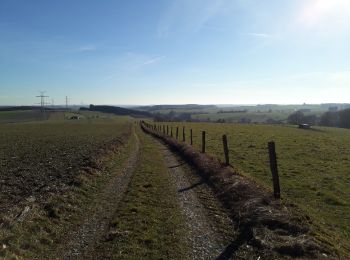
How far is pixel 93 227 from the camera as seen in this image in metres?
9.84

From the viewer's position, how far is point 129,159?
2473cm

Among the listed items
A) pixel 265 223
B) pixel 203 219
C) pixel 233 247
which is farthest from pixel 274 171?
pixel 233 247

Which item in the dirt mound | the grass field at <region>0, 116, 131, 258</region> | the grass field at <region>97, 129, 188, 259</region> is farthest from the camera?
the grass field at <region>0, 116, 131, 258</region>

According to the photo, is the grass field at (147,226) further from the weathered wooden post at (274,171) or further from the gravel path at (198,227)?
the weathered wooden post at (274,171)

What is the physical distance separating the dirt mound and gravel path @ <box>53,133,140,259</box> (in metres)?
3.14

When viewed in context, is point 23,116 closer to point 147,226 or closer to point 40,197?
point 40,197

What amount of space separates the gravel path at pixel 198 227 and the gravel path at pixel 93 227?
2.24 metres

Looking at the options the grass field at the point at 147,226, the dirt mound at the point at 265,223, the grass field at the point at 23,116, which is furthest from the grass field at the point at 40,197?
the grass field at the point at 23,116

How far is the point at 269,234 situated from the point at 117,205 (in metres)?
5.39

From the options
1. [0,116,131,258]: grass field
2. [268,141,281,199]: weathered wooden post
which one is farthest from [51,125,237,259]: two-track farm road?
[268,141,281,199]: weathered wooden post

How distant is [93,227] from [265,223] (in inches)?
181

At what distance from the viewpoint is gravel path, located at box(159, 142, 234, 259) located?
8.21 metres

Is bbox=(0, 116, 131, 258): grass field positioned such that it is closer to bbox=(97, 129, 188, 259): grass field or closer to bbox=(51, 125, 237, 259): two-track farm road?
bbox=(51, 125, 237, 259): two-track farm road

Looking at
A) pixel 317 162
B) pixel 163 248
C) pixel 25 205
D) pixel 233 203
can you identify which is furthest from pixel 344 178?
pixel 25 205
